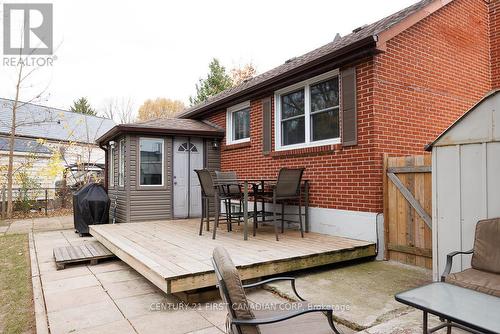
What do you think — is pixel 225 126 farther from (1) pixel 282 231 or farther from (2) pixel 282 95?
(1) pixel 282 231

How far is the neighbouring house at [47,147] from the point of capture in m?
14.7

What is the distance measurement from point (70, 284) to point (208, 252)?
73.7 inches

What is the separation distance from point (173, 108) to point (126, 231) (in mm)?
33151

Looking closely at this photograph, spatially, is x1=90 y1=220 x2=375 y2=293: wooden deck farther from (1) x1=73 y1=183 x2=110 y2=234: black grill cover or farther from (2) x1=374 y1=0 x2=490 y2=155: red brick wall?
(1) x1=73 y1=183 x2=110 y2=234: black grill cover

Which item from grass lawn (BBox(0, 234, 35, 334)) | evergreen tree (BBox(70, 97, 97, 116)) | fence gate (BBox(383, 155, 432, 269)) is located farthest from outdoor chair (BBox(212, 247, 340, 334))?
evergreen tree (BBox(70, 97, 97, 116))

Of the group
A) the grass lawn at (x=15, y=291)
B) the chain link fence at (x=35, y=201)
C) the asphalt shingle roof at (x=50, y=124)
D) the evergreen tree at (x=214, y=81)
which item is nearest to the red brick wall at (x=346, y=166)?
the grass lawn at (x=15, y=291)

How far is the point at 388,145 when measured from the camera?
16.7 ft

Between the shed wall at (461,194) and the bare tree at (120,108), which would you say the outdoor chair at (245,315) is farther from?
the bare tree at (120,108)

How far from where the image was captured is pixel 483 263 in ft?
9.06

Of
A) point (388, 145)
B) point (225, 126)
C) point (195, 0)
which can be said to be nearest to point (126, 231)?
point (225, 126)

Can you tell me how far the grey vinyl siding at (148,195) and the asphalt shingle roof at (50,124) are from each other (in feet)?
37.6

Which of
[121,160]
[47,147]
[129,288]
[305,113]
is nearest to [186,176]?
[121,160]

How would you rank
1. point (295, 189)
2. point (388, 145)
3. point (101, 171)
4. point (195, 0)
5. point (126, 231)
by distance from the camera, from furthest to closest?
point (101, 171) → point (195, 0) → point (126, 231) → point (295, 189) → point (388, 145)

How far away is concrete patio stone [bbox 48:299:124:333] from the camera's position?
3000 mm
